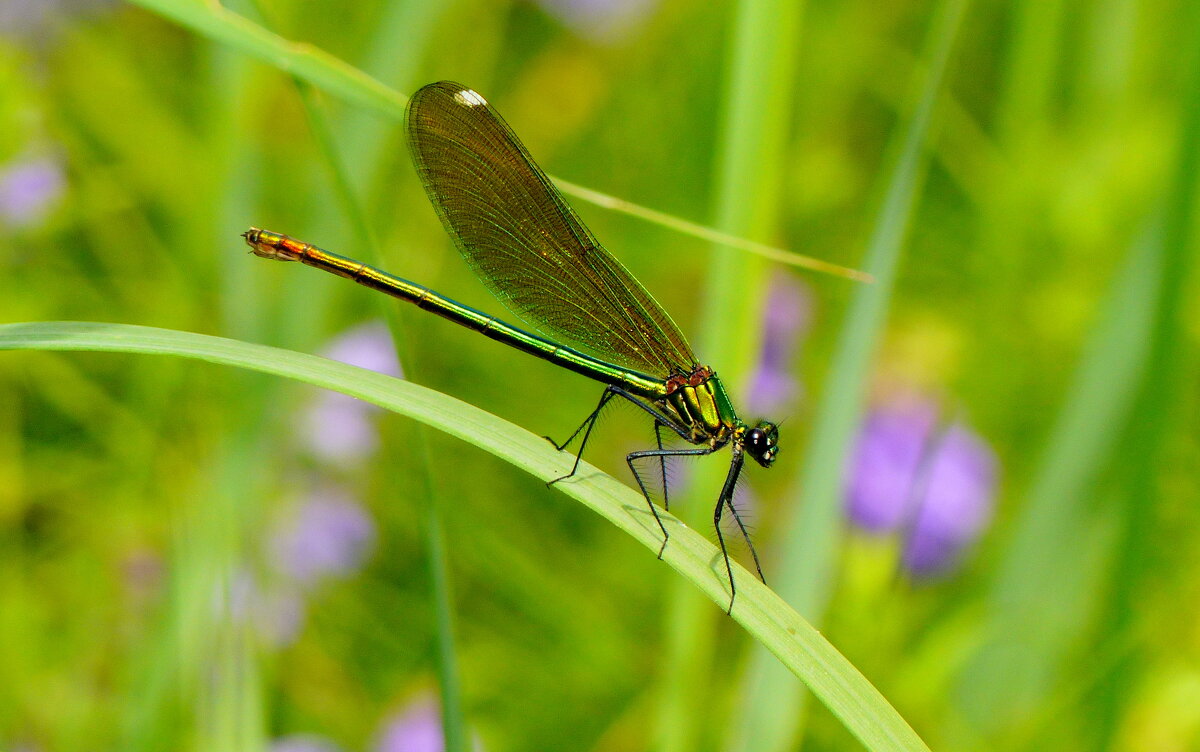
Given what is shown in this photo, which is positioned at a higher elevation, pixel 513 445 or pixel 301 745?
pixel 513 445

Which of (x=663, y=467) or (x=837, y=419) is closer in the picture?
(x=837, y=419)

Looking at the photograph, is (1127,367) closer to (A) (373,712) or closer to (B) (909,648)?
(B) (909,648)

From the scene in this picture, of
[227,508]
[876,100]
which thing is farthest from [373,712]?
[876,100]

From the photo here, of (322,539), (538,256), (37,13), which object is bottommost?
(322,539)

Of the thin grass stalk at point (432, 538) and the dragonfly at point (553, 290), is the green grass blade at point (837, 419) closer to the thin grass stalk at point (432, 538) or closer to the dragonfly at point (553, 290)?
the dragonfly at point (553, 290)

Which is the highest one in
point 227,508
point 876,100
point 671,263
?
point 876,100

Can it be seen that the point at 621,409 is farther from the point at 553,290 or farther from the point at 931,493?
the point at 931,493

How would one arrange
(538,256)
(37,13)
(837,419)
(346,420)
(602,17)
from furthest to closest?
(602,17)
(37,13)
(346,420)
(538,256)
(837,419)

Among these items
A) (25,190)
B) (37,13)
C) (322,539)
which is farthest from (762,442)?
(37,13)
